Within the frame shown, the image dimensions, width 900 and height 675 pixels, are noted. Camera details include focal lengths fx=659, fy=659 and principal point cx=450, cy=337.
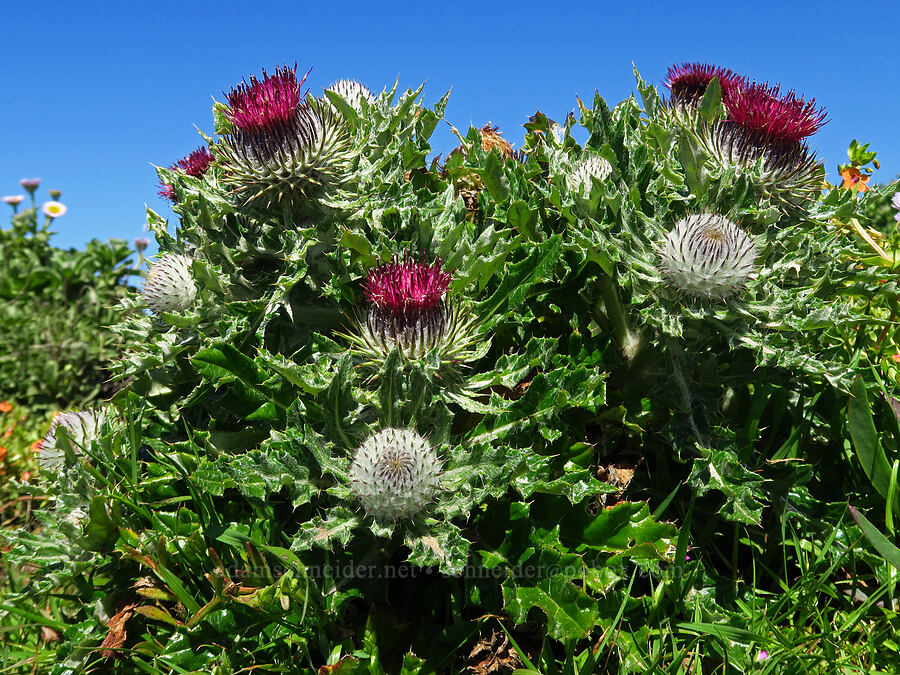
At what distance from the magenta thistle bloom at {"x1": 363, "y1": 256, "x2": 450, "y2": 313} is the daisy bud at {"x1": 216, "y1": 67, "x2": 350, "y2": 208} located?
104 cm

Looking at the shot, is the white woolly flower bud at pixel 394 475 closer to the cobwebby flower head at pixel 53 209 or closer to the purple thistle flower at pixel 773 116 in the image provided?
the purple thistle flower at pixel 773 116

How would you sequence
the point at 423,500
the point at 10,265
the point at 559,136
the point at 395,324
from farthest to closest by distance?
the point at 10,265 < the point at 559,136 < the point at 395,324 < the point at 423,500

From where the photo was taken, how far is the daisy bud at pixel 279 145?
399cm

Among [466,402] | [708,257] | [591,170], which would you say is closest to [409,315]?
[466,402]

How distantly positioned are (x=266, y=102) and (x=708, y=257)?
108 inches

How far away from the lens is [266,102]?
13.2 ft

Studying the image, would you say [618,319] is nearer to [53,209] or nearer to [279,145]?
[279,145]

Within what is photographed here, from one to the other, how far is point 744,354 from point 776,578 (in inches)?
53.7

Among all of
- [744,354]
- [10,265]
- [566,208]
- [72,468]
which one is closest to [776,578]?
[744,354]

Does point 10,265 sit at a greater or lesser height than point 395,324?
greater

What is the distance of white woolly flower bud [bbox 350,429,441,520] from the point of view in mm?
3018

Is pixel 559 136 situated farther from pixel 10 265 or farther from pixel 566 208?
pixel 10 265

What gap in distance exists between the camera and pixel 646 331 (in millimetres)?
4078

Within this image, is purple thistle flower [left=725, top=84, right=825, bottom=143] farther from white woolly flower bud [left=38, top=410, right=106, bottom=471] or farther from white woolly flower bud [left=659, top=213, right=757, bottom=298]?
white woolly flower bud [left=38, top=410, right=106, bottom=471]
